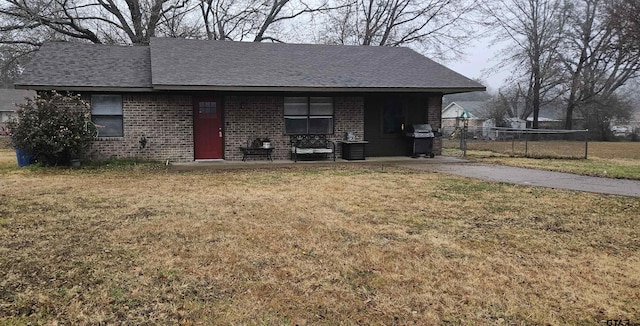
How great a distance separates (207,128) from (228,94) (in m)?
1.14

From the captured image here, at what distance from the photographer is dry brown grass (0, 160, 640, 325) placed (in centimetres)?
311

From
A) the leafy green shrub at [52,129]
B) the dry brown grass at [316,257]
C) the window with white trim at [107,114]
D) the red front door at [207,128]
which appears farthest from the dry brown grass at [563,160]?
the leafy green shrub at [52,129]

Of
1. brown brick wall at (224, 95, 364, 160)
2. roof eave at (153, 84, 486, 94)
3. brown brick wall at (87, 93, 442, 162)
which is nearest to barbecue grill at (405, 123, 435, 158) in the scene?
roof eave at (153, 84, 486, 94)

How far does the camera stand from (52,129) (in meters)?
10.6

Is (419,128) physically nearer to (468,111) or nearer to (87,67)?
(87,67)

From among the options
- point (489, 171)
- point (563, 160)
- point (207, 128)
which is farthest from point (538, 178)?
point (207, 128)

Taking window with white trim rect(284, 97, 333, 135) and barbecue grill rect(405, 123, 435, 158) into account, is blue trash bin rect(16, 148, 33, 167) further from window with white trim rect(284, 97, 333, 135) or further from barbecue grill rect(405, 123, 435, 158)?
barbecue grill rect(405, 123, 435, 158)

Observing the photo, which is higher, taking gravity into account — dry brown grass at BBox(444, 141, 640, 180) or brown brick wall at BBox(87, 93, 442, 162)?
brown brick wall at BBox(87, 93, 442, 162)

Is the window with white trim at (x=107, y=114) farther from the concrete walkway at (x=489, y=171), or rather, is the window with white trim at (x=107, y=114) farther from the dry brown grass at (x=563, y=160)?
the dry brown grass at (x=563, y=160)

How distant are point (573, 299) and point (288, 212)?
3637 mm

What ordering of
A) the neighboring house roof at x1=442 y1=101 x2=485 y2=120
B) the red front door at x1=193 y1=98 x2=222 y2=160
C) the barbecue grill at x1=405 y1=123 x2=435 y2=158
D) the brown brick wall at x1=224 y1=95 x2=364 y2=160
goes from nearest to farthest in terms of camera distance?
1. the red front door at x1=193 y1=98 x2=222 y2=160
2. the brown brick wall at x1=224 y1=95 x2=364 y2=160
3. the barbecue grill at x1=405 y1=123 x2=435 y2=158
4. the neighboring house roof at x1=442 y1=101 x2=485 y2=120

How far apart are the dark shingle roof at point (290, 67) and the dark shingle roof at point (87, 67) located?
0.56 metres

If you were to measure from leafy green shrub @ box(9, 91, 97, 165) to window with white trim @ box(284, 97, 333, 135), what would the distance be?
5.32 m

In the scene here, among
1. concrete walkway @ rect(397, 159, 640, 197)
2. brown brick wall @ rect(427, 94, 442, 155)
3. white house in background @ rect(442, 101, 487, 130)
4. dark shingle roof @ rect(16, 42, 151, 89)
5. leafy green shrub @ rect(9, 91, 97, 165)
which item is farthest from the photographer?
white house in background @ rect(442, 101, 487, 130)
